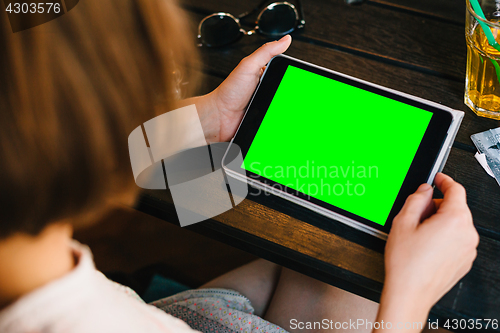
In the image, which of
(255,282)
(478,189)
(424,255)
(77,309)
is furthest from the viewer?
(255,282)

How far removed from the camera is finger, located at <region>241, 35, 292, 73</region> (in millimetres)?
667

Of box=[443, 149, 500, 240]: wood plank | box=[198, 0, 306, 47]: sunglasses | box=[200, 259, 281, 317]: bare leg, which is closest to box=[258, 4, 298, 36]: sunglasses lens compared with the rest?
box=[198, 0, 306, 47]: sunglasses

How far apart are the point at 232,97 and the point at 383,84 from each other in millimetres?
321

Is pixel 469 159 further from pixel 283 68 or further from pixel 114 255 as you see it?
pixel 114 255

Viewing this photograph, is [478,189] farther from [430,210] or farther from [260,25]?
[260,25]

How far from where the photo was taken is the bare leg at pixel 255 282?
2.69 ft

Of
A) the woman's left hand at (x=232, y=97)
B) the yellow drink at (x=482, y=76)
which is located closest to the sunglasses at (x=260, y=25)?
the woman's left hand at (x=232, y=97)

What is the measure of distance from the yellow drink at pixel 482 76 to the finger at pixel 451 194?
0.22 meters

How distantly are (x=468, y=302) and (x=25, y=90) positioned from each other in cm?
80

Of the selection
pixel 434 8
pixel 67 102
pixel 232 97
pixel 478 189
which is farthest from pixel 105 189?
pixel 434 8

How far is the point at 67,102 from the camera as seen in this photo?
1.94ft

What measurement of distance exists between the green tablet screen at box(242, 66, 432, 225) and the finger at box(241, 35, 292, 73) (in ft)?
0.18

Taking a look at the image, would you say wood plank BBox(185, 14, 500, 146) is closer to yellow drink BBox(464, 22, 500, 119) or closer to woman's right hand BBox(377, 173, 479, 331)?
yellow drink BBox(464, 22, 500, 119)

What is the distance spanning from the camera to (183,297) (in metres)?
0.79
